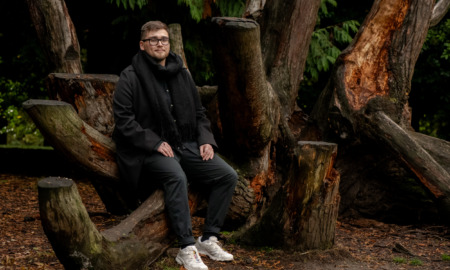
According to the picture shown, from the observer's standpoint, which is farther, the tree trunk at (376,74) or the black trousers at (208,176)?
the tree trunk at (376,74)

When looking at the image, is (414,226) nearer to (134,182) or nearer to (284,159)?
(284,159)

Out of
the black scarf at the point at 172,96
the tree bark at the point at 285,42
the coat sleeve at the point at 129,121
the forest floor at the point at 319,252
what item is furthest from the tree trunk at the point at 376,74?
the coat sleeve at the point at 129,121

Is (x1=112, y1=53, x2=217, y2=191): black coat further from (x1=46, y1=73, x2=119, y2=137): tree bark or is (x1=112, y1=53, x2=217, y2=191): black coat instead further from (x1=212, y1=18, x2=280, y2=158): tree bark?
(x1=46, y1=73, x2=119, y2=137): tree bark

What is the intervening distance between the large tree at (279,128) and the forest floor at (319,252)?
0.20 m

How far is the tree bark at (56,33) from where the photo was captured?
6.52 m

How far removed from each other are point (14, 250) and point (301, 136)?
401 centimetres

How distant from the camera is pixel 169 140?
4801mm

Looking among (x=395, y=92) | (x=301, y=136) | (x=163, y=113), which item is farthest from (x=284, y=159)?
(x=163, y=113)

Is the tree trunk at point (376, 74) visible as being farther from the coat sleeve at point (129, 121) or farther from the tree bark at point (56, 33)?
the tree bark at point (56, 33)

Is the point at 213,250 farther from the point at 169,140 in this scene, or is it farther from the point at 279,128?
the point at 279,128

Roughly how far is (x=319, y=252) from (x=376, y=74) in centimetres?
292

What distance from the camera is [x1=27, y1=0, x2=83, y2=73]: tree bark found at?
21.4 feet

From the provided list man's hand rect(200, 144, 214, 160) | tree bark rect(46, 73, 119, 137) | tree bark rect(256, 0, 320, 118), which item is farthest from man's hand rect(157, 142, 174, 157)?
tree bark rect(256, 0, 320, 118)

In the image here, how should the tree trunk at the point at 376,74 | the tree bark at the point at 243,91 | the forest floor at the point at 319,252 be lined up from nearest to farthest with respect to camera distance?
the tree bark at the point at 243,91, the forest floor at the point at 319,252, the tree trunk at the point at 376,74
